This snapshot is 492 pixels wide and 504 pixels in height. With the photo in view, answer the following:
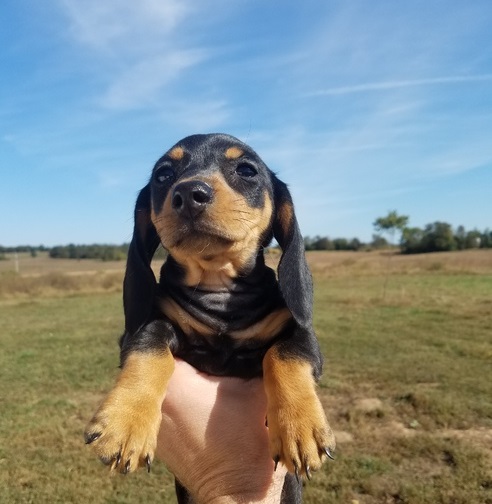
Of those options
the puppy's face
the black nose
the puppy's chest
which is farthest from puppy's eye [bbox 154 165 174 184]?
the puppy's chest

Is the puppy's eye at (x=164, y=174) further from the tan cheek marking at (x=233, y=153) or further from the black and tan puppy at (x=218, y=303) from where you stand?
the tan cheek marking at (x=233, y=153)

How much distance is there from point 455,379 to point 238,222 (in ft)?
31.6

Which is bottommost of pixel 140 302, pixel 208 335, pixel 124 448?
pixel 124 448

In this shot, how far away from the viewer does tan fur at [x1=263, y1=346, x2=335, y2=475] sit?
7.76 ft

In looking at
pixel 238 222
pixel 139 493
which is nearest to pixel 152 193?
pixel 238 222

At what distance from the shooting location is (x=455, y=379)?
11.2m

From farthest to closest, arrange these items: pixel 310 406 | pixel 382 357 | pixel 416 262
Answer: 1. pixel 416 262
2. pixel 382 357
3. pixel 310 406

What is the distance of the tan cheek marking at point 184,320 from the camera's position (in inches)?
123

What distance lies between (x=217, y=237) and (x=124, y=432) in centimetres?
114

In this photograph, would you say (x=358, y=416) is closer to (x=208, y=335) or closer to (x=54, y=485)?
(x=54, y=485)

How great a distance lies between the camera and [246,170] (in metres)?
3.39

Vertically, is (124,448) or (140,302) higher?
(140,302)

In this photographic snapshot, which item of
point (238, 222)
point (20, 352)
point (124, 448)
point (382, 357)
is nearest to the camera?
point (124, 448)

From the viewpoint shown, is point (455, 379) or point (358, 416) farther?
point (455, 379)
